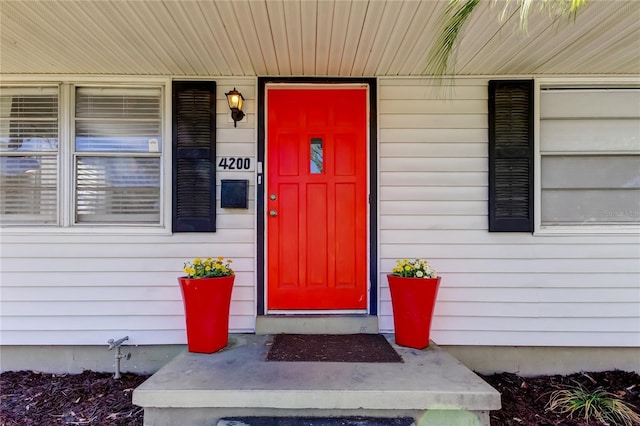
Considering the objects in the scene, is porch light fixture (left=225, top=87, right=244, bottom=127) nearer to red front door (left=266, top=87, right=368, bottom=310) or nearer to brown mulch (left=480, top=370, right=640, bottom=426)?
red front door (left=266, top=87, right=368, bottom=310)

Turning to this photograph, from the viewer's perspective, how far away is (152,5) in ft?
6.52

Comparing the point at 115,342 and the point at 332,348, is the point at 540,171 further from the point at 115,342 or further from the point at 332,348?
the point at 115,342

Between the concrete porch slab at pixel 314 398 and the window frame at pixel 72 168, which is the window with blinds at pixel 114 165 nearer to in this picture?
the window frame at pixel 72 168

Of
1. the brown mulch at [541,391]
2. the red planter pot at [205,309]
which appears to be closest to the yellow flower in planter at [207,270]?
the red planter pot at [205,309]

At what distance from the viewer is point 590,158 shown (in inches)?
113

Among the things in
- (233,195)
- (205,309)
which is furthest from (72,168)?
(205,309)

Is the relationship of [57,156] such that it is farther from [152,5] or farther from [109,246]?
[152,5]

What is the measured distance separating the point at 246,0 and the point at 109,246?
2.14 metres

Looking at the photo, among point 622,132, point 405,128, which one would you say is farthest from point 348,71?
point 622,132

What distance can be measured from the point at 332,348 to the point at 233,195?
1.40 meters

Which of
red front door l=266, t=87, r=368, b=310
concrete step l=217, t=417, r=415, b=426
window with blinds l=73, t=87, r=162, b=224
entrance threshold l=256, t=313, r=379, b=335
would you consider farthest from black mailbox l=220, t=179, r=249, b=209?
concrete step l=217, t=417, r=415, b=426

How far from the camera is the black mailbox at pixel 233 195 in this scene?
2789 millimetres

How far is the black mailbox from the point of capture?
279 cm

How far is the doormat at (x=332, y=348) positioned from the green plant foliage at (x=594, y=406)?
3.99ft
